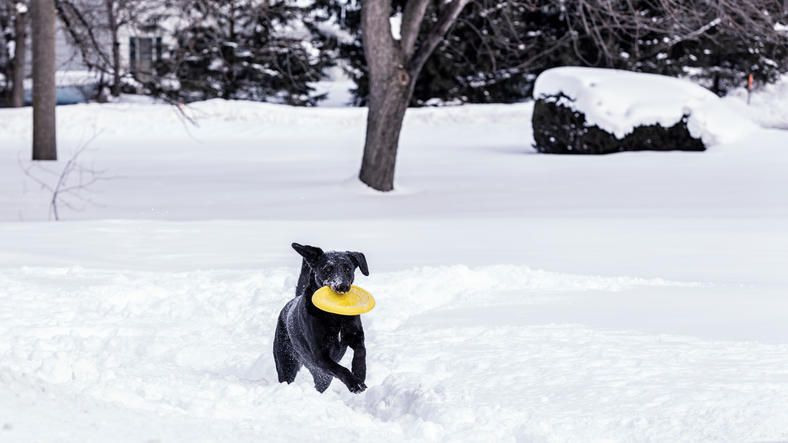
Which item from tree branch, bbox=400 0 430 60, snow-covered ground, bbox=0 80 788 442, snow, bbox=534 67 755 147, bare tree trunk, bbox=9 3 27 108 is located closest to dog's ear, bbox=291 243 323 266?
snow-covered ground, bbox=0 80 788 442

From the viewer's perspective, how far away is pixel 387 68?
1458cm

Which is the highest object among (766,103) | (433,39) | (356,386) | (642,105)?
(356,386)

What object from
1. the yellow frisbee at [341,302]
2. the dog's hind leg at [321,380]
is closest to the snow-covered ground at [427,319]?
the dog's hind leg at [321,380]

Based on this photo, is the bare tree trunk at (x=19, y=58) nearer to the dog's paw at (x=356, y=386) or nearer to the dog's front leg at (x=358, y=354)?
the dog's front leg at (x=358, y=354)

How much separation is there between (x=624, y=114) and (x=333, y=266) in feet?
53.1

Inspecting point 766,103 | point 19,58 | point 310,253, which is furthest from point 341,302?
point 766,103

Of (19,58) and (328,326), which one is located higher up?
(328,326)

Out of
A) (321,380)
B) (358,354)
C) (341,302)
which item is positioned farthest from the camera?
(321,380)

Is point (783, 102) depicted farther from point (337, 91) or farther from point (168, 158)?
point (168, 158)

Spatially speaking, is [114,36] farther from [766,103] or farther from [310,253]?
[766,103]

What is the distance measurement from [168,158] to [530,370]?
17.3 meters

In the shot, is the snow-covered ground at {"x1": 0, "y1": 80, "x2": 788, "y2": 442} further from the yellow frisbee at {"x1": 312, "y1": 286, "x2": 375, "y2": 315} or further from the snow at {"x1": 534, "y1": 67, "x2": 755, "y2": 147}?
the snow at {"x1": 534, "y1": 67, "x2": 755, "y2": 147}

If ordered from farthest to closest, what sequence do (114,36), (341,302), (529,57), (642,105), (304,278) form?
(529,57) → (114,36) → (642,105) → (304,278) → (341,302)

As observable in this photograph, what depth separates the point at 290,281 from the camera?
7.03m
